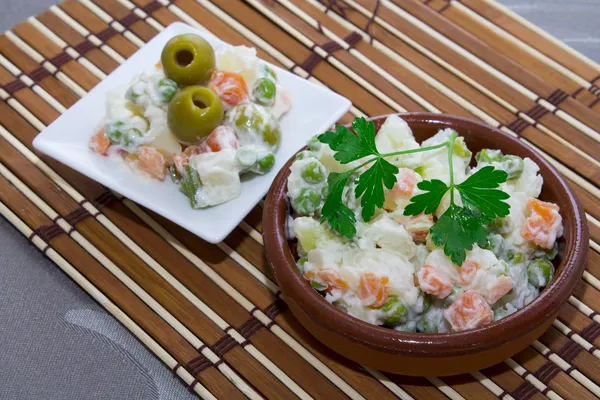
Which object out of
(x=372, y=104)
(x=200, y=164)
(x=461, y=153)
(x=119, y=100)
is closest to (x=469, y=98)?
(x=372, y=104)

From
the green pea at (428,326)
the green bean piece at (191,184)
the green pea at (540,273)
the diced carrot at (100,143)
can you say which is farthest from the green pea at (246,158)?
the green pea at (540,273)

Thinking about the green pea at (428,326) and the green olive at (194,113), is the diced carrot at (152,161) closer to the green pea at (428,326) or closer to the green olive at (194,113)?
the green olive at (194,113)

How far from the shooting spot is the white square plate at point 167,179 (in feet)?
6.31

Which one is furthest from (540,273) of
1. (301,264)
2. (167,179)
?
(167,179)

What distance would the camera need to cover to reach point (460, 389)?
177 cm

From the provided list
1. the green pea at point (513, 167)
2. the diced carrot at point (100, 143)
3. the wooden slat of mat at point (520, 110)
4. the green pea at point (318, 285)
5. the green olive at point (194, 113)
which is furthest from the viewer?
the wooden slat of mat at point (520, 110)

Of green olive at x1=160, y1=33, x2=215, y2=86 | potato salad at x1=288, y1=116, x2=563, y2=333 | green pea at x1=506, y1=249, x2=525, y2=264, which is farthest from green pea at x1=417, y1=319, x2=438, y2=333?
green olive at x1=160, y1=33, x2=215, y2=86

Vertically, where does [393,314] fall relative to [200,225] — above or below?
above

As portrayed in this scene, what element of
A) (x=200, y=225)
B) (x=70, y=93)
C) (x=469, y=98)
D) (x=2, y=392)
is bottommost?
(x=2, y=392)

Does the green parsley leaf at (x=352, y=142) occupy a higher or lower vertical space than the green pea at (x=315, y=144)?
higher

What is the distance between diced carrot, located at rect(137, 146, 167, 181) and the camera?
1978 millimetres

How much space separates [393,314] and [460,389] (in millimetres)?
330

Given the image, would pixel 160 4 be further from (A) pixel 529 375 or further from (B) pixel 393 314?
(A) pixel 529 375

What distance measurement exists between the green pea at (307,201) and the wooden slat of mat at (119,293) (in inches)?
17.3
